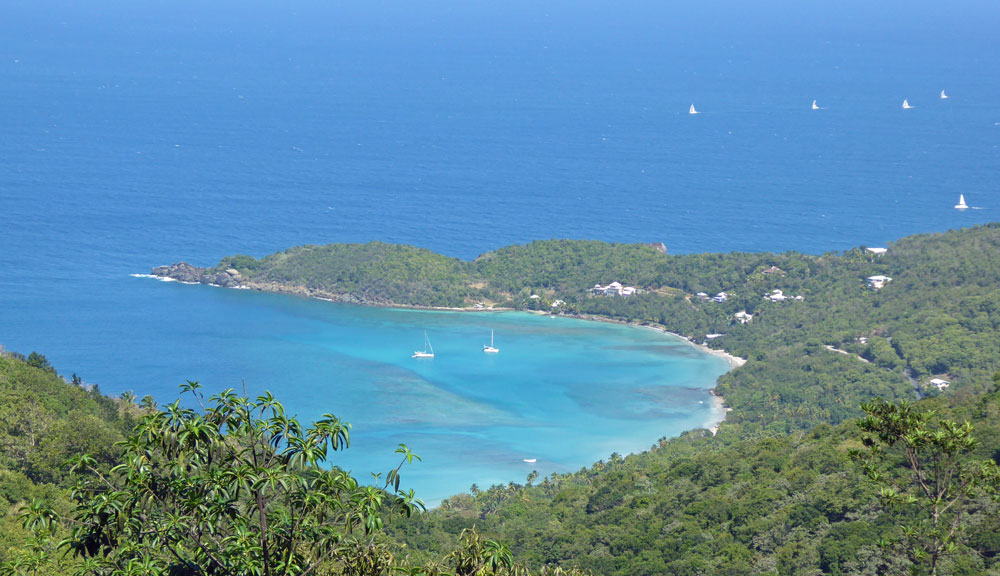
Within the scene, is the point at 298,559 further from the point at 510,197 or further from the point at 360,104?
the point at 360,104

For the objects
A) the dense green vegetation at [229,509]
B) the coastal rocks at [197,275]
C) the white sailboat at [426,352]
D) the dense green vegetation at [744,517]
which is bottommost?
the dense green vegetation at [744,517]

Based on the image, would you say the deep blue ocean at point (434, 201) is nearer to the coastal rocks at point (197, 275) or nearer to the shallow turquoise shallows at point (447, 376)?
the shallow turquoise shallows at point (447, 376)

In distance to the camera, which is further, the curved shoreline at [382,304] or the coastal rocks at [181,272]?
the coastal rocks at [181,272]

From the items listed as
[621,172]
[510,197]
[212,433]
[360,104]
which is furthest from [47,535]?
[360,104]

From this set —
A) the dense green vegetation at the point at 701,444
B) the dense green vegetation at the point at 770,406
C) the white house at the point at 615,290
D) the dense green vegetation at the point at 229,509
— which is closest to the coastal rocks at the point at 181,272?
the dense green vegetation at the point at 701,444

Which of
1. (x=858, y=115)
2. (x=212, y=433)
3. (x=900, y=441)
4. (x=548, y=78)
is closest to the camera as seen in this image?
(x=212, y=433)

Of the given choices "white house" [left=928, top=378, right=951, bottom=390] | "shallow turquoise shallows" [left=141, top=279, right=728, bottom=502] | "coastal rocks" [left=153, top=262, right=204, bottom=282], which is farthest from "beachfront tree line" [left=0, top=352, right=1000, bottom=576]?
"coastal rocks" [left=153, top=262, right=204, bottom=282]
